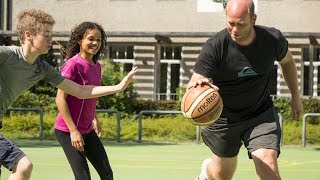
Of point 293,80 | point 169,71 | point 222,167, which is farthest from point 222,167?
point 169,71

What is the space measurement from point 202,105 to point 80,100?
51.6 inches

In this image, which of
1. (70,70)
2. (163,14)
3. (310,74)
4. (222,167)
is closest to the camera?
(70,70)

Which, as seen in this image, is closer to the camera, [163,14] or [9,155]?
[9,155]

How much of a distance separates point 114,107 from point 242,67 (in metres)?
19.9

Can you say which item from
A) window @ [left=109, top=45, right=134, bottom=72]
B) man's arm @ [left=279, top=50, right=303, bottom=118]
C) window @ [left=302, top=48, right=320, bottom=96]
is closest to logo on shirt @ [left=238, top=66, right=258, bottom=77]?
man's arm @ [left=279, top=50, right=303, bottom=118]

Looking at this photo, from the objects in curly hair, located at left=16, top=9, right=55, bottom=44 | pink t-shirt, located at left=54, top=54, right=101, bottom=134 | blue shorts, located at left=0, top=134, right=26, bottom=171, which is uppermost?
curly hair, located at left=16, top=9, right=55, bottom=44

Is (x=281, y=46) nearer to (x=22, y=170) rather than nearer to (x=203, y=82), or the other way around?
(x=203, y=82)

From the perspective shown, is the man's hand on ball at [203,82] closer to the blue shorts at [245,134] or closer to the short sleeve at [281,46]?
the blue shorts at [245,134]

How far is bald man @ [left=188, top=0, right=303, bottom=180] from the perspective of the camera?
7.20 metres

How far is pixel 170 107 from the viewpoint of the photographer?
98.4ft

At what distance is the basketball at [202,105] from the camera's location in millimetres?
7176

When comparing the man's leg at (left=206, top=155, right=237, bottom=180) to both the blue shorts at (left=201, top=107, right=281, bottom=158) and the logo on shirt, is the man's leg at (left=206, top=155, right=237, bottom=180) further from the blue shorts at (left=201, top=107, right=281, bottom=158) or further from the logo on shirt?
the logo on shirt

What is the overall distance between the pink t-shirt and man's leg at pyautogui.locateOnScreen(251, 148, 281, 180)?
1.73m

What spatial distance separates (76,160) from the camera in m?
7.52
